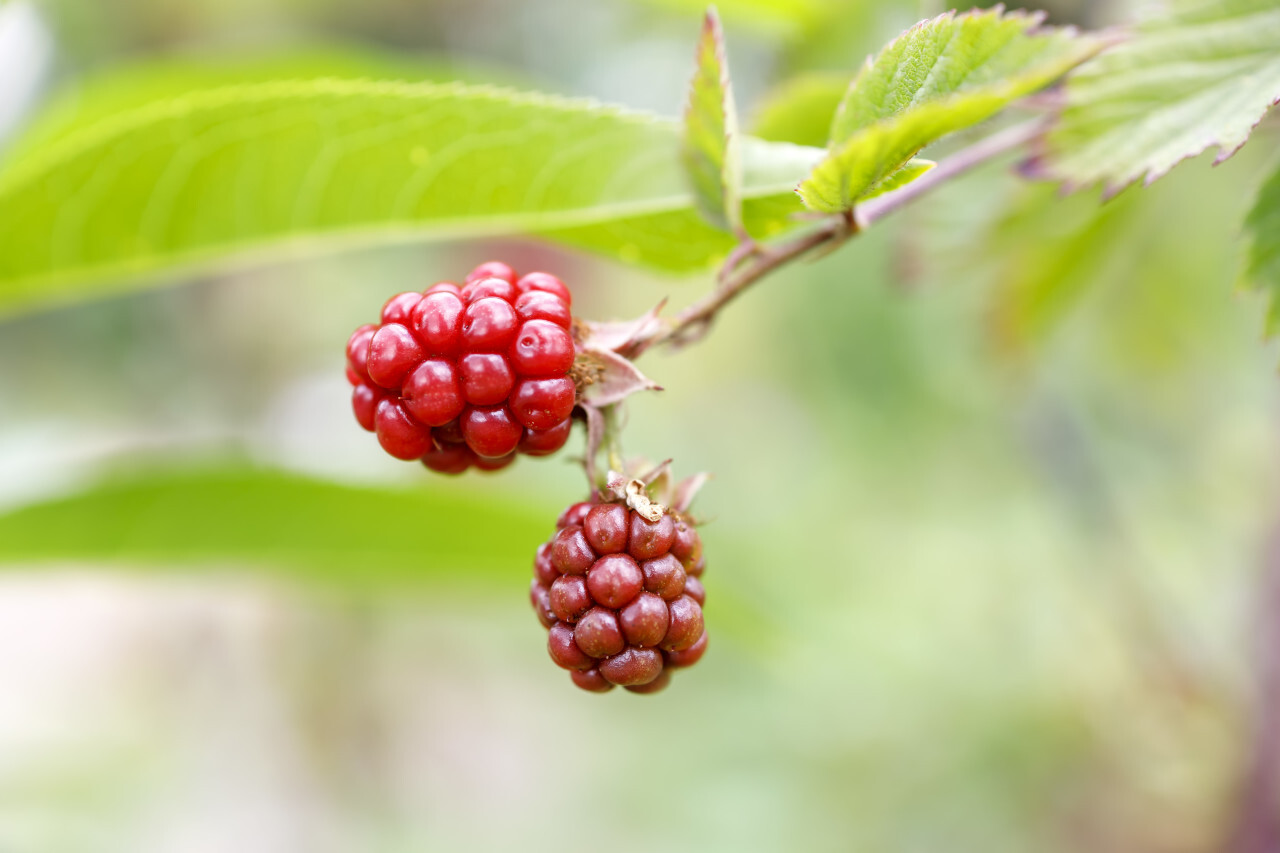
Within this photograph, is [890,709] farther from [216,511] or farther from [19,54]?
[19,54]

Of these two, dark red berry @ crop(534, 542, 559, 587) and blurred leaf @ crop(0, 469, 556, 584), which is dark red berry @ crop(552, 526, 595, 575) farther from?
blurred leaf @ crop(0, 469, 556, 584)

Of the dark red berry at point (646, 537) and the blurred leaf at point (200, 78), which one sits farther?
the blurred leaf at point (200, 78)

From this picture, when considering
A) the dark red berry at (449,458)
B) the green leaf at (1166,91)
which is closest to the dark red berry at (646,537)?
the dark red berry at (449,458)

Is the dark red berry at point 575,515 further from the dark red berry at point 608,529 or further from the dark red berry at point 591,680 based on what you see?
the dark red berry at point 591,680

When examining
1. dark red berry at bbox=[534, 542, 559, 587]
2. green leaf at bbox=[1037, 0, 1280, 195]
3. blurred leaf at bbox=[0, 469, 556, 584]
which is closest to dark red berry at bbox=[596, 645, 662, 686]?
dark red berry at bbox=[534, 542, 559, 587]

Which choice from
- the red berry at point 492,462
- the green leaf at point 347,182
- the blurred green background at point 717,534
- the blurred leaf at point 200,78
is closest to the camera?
the red berry at point 492,462

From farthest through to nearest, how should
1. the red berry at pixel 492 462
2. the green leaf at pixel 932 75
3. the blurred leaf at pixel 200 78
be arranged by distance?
1. the blurred leaf at pixel 200 78
2. the red berry at pixel 492 462
3. the green leaf at pixel 932 75
